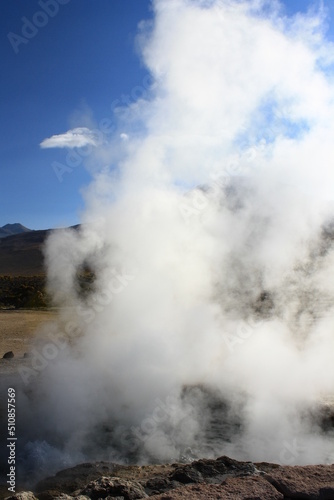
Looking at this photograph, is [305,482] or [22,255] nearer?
[305,482]

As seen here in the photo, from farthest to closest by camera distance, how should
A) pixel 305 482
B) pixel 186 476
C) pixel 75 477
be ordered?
pixel 75 477 < pixel 186 476 < pixel 305 482

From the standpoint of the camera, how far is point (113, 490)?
13.0 ft

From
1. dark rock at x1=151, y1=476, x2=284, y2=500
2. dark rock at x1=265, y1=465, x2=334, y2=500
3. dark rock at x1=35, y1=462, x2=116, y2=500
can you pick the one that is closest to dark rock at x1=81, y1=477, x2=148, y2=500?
dark rock at x1=151, y1=476, x2=284, y2=500

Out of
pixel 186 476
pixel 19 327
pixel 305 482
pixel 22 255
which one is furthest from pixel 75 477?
pixel 22 255

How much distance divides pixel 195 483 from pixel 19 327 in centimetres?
1317

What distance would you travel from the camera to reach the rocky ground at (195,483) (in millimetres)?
3349

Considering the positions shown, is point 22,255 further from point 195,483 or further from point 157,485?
point 195,483

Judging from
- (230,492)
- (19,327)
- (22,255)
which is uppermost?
(22,255)

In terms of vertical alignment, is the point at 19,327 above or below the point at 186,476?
above

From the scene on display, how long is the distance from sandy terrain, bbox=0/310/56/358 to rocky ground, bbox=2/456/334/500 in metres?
6.77

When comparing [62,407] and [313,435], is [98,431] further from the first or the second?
[313,435]

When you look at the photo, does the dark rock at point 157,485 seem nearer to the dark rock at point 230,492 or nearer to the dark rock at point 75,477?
the dark rock at point 75,477

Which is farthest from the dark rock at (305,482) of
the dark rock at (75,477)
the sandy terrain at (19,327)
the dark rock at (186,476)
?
the sandy terrain at (19,327)

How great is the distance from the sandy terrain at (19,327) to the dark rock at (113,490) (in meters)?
→ 7.94
